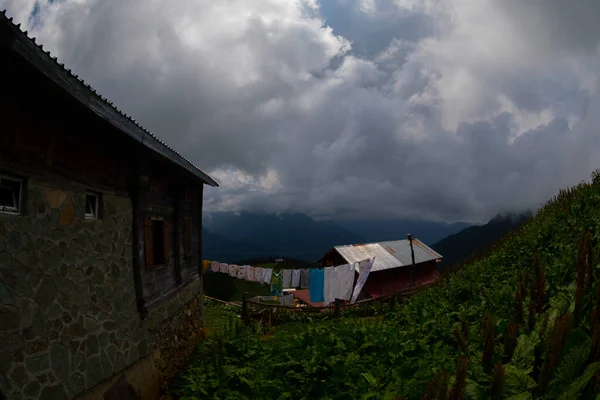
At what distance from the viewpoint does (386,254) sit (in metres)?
30.4

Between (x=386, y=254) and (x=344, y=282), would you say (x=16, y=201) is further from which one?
(x=386, y=254)

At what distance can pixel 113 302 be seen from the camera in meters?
5.80

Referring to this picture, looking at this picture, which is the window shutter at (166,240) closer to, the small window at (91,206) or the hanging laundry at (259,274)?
the small window at (91,206)

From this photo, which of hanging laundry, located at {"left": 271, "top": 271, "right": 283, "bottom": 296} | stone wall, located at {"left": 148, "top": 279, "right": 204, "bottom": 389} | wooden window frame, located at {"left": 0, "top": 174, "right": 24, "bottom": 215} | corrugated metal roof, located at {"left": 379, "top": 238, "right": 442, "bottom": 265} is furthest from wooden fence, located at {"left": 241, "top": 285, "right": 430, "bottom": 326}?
wooden window frame, located at {"left": 0, "top": 174, "right": 24, "bottom": 215}

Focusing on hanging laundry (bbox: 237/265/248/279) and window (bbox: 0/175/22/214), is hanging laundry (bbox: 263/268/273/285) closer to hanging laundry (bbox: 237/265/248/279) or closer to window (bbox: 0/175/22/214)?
hanging laundry (bbox: 237/265/248/279)

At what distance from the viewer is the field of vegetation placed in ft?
9.20

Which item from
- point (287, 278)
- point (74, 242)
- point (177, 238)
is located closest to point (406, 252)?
point (287, 278)

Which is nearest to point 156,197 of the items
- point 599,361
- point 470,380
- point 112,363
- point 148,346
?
point 148,346

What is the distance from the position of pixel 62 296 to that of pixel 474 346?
542cm

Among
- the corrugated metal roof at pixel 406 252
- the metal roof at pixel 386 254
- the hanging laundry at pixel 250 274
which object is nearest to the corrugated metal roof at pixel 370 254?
the metal roof at pixel 386 254

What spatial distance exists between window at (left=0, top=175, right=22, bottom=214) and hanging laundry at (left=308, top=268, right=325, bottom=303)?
68.4 ft

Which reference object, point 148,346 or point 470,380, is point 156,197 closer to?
point 148,346

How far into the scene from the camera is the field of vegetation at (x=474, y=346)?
2.80 metres

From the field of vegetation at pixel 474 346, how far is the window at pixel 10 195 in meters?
4.46
